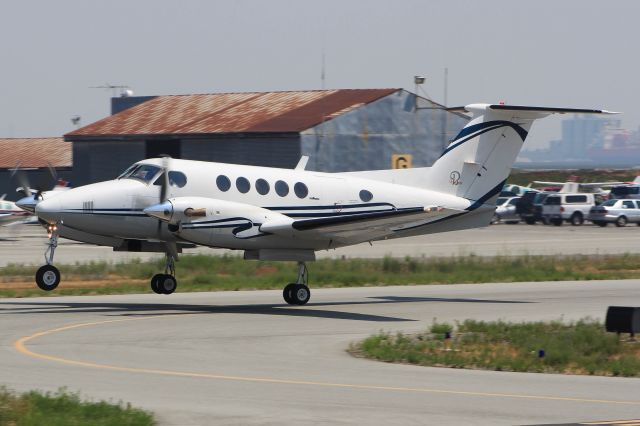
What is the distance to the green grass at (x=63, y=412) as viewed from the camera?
11953 millimetres

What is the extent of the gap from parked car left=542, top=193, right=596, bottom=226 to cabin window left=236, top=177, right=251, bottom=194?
4829 cm

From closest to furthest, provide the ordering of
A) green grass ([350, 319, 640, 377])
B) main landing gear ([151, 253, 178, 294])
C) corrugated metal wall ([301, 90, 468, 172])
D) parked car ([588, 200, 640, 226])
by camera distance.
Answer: green grass ([350, 319, 640, 377])
main landing gear ([151, 253, 178, 294])
corrugated metal wall ([301, 90, 468, 172])
parked car ([588, 200, 640, 226])

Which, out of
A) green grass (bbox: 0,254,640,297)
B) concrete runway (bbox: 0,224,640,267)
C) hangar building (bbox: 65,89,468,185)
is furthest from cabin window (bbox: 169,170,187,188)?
hangar building (bbox: 65,89,468,185)

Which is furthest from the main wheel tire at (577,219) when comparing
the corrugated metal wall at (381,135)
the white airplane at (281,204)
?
the white airplane at (281,204)

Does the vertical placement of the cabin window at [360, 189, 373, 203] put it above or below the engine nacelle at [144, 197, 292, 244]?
above

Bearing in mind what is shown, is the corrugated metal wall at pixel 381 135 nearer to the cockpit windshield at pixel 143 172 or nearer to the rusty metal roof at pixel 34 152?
the rusty metal roof at pixel 34 152

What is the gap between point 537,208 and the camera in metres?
71.2

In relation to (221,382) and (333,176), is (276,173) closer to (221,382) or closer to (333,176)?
(333,176)

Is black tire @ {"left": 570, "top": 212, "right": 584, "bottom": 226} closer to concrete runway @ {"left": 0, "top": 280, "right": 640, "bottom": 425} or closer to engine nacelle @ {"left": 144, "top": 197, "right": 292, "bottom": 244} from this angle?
concrete runway @ {"left": 0, "top": 280, "right": 640, "bottom": 425}

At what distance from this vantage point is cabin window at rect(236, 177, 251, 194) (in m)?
25.1

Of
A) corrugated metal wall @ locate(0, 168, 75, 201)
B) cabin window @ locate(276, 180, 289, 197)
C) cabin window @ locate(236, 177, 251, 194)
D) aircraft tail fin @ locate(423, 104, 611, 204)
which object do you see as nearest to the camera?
cabin window @ locate(236, 177, 251, 194)

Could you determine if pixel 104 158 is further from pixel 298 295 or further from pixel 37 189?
pixel 298 295

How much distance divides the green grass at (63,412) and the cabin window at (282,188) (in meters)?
12.8

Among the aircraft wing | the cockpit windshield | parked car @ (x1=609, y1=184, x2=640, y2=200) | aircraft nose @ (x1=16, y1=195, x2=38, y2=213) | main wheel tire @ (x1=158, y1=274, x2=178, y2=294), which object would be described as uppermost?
parked car @ (x1=609, y1=184, x2=640, y2=200)
